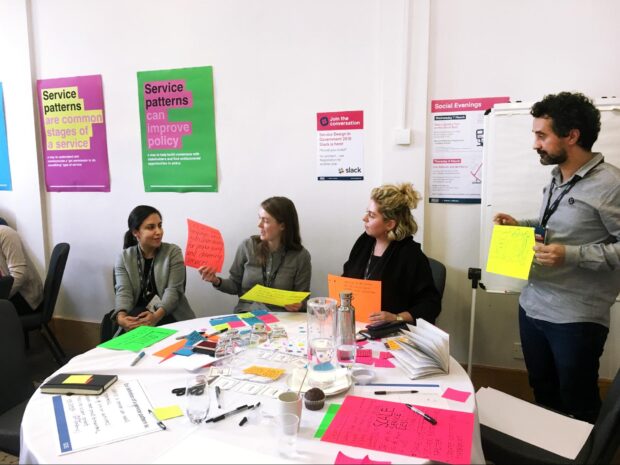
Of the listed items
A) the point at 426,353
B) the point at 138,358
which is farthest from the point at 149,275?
the point at 426,353

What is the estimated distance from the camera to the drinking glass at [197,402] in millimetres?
1231

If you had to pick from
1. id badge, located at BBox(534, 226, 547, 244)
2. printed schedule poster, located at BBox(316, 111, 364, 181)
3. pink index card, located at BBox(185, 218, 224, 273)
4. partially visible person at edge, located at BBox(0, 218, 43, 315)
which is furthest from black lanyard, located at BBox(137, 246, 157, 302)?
id badge, located at BBox(534, 226, 547, 244)

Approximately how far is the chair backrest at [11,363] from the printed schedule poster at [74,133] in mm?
1756

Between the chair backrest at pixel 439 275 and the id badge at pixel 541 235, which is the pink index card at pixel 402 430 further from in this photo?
the chair backrest at pixel 439 275

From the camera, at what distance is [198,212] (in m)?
3.29

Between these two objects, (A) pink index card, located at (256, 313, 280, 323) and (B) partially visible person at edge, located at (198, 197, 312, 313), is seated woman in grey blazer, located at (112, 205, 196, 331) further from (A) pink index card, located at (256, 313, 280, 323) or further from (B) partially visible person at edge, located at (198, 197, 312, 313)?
(A) pink index card, located at (256, 313, 280, 323)

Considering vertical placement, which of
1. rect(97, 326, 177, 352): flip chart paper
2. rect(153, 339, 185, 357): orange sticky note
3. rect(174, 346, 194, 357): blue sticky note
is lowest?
rect(97, 326, 177, 352): flip chart paper

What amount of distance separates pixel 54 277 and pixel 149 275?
828mm

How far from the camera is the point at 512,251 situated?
1951mm

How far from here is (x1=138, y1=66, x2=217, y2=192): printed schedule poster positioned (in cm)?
315

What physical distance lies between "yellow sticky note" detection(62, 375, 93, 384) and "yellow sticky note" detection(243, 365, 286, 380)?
52 cm

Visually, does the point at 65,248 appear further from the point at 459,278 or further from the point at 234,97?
the point at 459,278

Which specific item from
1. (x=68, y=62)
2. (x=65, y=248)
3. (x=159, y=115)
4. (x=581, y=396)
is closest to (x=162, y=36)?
(x=159, y=115)

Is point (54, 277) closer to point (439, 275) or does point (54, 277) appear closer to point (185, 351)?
point (185, 351)
